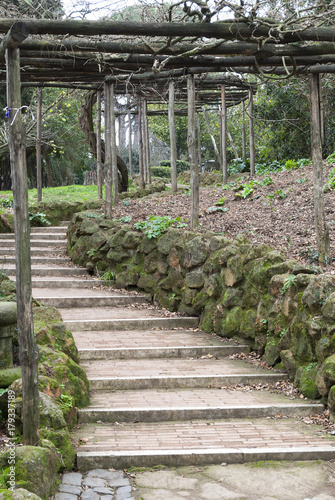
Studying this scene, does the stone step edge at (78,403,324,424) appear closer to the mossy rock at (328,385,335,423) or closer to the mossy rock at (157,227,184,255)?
the mossy rock at (328,385,335,423)

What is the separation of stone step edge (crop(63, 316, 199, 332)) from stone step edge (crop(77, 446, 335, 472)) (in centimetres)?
341

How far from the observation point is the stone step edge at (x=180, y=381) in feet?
18.8

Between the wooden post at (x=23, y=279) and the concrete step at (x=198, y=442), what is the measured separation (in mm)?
652

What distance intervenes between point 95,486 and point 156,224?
20.5 feet

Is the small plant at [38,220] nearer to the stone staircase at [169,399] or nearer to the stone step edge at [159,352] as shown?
the stone staircase at [169,399]

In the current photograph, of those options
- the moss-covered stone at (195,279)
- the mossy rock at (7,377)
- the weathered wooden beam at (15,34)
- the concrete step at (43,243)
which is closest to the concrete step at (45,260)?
the concrete step at (43,243)

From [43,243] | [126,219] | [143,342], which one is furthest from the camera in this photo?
[43,243]

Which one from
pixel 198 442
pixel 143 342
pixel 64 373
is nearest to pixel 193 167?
pixel 143 342

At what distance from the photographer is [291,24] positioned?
5262 millimetres

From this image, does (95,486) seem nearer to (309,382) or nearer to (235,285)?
(309,382)

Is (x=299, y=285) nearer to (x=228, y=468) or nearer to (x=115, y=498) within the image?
(x=228, y=468)

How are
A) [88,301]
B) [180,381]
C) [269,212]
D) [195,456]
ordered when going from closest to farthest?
[195,456] → [180,381] → [88,301] → [269,212]

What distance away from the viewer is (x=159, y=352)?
6.74m

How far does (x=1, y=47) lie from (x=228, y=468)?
368 cm
